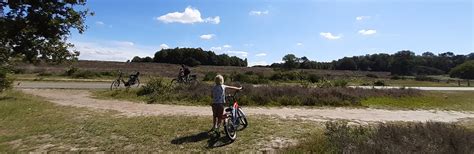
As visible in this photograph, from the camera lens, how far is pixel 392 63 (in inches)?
4850

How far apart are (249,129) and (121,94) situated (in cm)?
1200

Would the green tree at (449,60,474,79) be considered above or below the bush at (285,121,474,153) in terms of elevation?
above

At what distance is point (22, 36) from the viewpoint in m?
12.0

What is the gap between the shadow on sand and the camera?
933cm

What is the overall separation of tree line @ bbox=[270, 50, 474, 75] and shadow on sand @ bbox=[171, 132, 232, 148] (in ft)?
312

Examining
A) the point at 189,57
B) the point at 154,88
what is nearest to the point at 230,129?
the point at 154,88

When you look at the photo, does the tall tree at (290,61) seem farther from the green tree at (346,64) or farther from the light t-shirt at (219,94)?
the light t-shirt at (219,94)

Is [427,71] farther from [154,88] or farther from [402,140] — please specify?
[402,140]

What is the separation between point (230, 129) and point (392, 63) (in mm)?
123211

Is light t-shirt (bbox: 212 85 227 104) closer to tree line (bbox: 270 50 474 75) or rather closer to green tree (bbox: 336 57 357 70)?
tree line (bbox: 270 50 474 75)

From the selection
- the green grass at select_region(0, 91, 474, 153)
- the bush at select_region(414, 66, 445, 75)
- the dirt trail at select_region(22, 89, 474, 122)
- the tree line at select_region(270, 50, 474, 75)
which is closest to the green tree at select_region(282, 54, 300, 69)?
the tree line at select_region(270, 50, 474, 75)

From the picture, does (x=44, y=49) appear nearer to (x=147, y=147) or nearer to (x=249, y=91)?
(x=147, y=147)

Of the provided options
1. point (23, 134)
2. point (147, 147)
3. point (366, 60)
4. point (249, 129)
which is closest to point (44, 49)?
point (23, 134)

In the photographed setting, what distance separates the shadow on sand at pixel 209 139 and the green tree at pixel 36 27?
19.2 ft
